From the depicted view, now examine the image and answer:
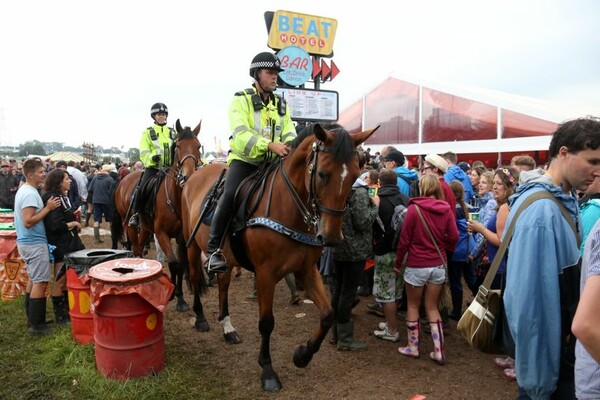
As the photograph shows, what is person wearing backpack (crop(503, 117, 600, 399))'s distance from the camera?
1805 mm

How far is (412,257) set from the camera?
14.6 feet

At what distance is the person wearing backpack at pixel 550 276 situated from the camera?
1.80 meters

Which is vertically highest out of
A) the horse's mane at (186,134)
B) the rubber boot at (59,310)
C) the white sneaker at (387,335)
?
the horse's mane at (186,134)

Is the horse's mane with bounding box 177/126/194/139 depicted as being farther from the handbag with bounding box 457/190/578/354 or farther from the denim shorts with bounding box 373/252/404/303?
the handbag with bounding box 457/190/578/354

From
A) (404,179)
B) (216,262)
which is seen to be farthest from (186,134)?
(404,179)

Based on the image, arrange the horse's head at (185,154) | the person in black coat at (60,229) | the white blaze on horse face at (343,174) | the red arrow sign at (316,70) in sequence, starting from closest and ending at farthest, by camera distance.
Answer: the white blaze on horse face at (343,174), the person in black coat at (60,229), the horse's head at (185,154), the red arrow sign at (316,70)

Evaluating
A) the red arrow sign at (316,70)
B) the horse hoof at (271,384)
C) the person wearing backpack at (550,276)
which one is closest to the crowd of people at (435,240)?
the person wearing backpack at (550,276)

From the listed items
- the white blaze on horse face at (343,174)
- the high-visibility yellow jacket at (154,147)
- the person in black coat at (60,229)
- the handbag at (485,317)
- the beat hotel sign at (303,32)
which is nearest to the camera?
the handbag at (485,317)

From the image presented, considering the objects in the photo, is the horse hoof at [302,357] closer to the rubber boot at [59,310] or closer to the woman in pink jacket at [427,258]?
the woman in pink jacket at [427,258]

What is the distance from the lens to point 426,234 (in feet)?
14.6

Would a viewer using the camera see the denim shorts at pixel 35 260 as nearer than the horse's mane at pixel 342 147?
No

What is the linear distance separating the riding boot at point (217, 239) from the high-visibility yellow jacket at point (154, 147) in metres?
3.34

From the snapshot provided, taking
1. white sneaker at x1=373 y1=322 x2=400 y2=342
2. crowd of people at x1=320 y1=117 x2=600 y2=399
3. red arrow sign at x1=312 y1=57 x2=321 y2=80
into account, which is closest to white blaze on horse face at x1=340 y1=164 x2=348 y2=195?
crowd of people at x1=320 y1=117 x2=600 y2=399

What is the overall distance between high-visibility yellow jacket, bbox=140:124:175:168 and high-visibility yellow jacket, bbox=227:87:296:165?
302cm
